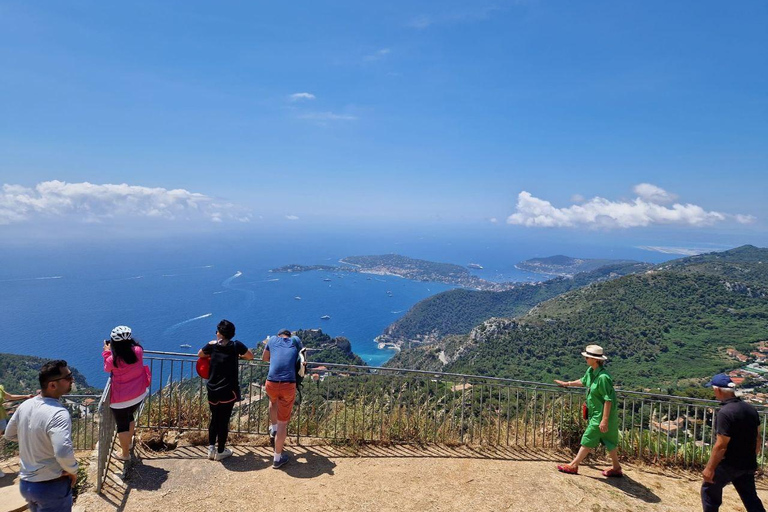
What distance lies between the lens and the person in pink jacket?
13.3 feet

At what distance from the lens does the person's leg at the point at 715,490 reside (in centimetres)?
361

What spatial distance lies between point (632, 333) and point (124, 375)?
188 feet

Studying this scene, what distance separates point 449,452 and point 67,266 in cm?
21466

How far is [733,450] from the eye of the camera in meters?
3.55

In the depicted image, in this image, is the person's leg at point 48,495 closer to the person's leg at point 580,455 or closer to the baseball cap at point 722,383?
the person's leg at point 580,455

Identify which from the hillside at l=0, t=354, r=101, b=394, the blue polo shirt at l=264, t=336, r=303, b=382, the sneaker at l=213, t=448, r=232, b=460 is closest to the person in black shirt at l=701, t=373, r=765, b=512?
the blue polo shirt at l=264, t=336, r=303, b=382

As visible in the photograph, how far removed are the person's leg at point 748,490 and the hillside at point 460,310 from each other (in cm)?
9104

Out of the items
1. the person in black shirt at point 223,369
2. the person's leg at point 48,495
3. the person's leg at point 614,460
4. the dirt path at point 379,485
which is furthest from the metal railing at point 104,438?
the person's leg at point 614,460

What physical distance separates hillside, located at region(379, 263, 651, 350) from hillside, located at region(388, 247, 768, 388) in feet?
114

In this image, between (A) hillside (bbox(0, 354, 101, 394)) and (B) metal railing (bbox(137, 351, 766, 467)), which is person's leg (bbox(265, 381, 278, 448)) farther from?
(A) hillside (bbox(0, 354, 101, 394))

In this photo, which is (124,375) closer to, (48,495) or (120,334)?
(120,334)

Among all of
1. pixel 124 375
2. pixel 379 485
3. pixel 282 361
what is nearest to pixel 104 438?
pixel 124 375

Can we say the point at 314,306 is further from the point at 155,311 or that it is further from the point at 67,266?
the point at 67,266

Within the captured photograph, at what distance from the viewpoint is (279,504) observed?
4023 millimetres
